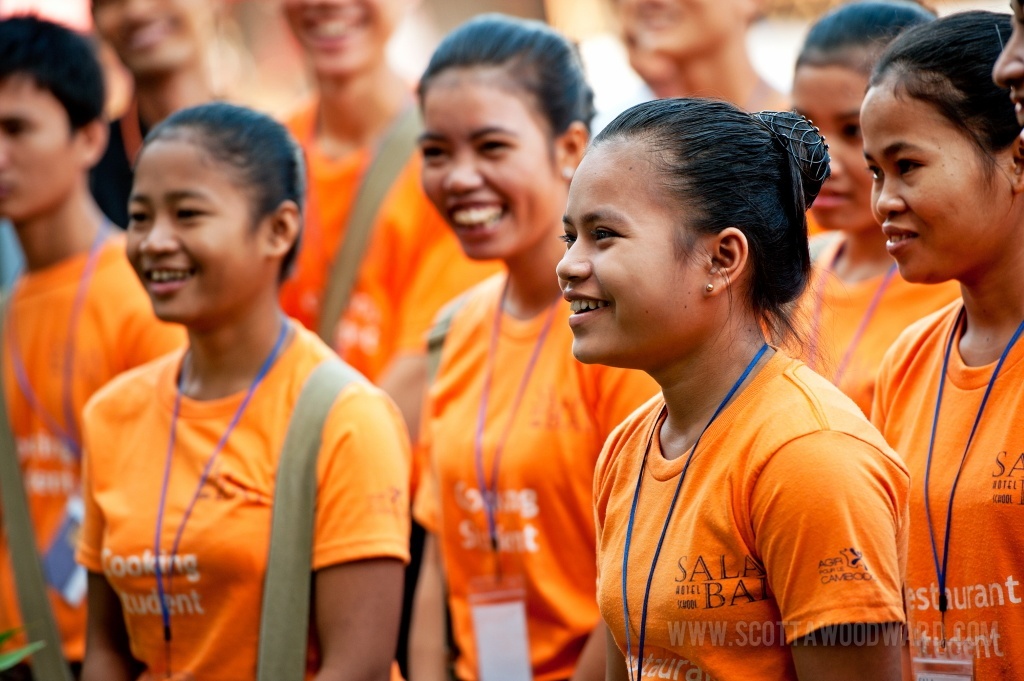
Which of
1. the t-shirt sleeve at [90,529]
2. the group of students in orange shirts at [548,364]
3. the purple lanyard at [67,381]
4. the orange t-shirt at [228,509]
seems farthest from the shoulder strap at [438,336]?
the purple lanyard at [67,381]

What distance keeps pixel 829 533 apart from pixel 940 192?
29.6 inches

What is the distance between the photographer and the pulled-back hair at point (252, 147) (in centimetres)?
327

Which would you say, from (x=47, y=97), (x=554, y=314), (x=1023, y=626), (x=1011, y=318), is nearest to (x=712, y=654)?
(x=1023, y=626)

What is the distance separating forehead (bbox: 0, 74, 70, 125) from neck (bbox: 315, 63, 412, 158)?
2.93ft

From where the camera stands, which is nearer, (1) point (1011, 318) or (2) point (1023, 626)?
(2) point (1023, 626)

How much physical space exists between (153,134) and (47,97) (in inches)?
46.9

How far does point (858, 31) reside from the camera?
3.31m

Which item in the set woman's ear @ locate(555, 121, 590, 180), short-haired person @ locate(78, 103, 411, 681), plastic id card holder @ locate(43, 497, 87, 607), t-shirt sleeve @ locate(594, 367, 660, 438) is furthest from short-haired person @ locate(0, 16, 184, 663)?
t-shirt sleeve @ locate(594, 367, 660, 438)

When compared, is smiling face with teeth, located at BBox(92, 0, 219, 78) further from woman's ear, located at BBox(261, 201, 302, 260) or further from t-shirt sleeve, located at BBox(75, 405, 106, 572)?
t-shirt sleeve, located at BBox(75, 405, 106, 572)

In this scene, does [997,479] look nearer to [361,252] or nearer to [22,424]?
[361,252]

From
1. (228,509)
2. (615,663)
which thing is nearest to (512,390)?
(228,509)

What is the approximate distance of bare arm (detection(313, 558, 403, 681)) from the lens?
2.92m

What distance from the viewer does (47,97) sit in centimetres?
434

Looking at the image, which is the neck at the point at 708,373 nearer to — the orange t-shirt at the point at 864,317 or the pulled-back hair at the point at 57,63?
the orange t-shirt at the point at 864,317
